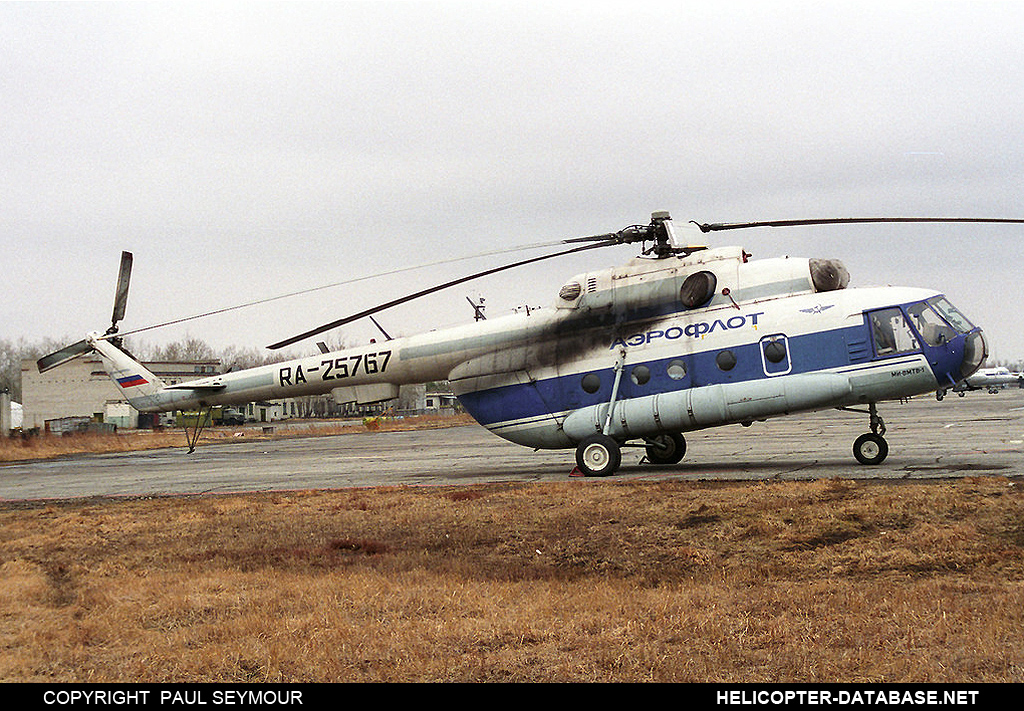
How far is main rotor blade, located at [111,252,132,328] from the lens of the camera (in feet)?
81.7

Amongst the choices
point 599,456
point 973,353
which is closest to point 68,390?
point 599,456

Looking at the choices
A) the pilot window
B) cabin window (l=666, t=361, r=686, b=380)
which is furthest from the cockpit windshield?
cabin window (l=666, t=361, r=686, b=380)

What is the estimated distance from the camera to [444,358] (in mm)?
20812

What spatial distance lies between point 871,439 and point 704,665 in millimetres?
12872

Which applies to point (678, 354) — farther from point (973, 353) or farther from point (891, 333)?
point (973, 353)

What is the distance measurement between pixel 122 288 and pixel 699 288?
52.9 feet

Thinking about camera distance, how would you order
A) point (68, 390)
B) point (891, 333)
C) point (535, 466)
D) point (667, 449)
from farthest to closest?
1. point (68, 390)
2. point (535, 466)
3. point (667, 449)
4. point (891, 333)

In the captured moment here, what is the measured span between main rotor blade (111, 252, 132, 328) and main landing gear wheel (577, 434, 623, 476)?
46.4ft

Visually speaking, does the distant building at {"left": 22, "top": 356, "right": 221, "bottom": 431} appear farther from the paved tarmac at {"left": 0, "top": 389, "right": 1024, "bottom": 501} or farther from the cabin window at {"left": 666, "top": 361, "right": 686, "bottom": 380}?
the cabin window at {"left": 666, "top": 361, "right": 686, "bottom": 380}

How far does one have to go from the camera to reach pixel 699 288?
18375mm

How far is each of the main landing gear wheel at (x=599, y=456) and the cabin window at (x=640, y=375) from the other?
133cm

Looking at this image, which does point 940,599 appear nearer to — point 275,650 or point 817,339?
point 275,650

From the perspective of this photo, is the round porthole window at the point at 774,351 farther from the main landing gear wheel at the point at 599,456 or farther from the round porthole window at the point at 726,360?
the main landing gear wheel at the point at 599,456
